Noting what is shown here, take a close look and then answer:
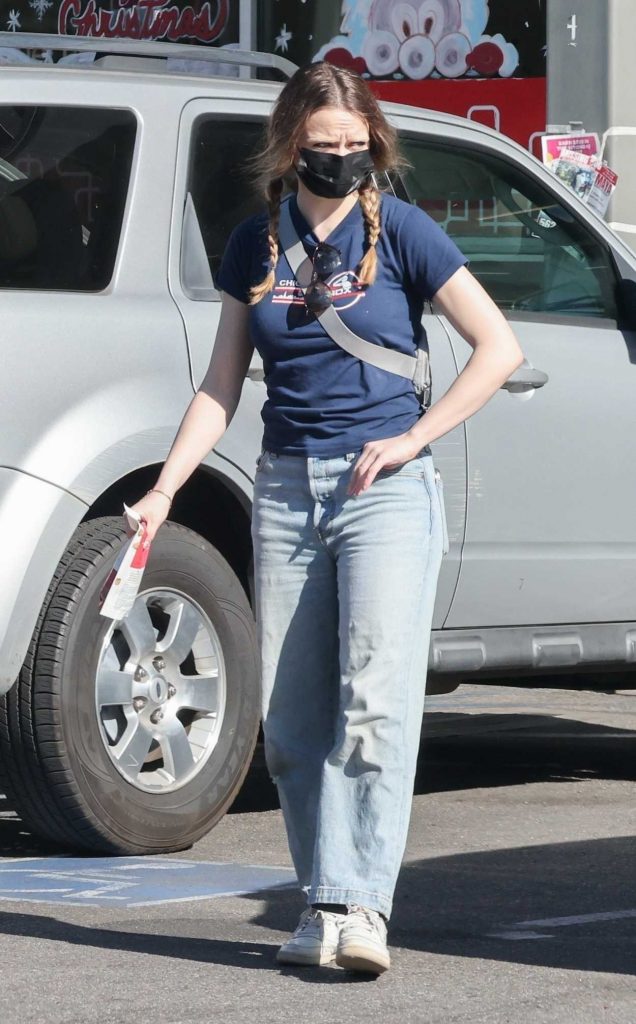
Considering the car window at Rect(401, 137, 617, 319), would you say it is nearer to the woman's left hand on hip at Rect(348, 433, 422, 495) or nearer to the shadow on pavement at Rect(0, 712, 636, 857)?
the shadow on pavement at Rect(0, 712, 636, 857)

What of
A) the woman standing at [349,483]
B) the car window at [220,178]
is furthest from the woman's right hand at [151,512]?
the car window at [220,178]

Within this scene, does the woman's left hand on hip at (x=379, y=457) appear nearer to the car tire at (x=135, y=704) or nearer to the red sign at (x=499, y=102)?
the car tire at (x=135, y=704)

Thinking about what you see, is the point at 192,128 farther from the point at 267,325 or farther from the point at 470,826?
the point at 470,826

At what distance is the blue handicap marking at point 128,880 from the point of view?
15.8 ft

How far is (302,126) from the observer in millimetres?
4059

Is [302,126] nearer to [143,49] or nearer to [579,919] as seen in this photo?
[579,919]

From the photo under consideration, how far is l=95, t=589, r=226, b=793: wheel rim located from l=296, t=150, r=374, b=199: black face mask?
1563 millimetres

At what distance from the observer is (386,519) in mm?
4023

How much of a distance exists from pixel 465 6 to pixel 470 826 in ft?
21.1

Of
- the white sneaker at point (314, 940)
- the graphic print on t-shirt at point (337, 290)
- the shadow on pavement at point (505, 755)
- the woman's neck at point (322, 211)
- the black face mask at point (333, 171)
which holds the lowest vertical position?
the shadow on pavement at point (505, 755)

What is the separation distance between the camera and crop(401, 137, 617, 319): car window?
20.0ft

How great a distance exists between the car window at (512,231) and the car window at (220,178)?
→ 57 cm

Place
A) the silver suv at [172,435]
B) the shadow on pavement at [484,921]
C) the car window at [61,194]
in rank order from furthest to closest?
the car window at [61,194], the silver suv at [172,435], the shadow on pavement at [484,921]

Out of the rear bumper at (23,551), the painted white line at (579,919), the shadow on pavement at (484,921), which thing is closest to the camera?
the shadow on pavement at (484,921)
